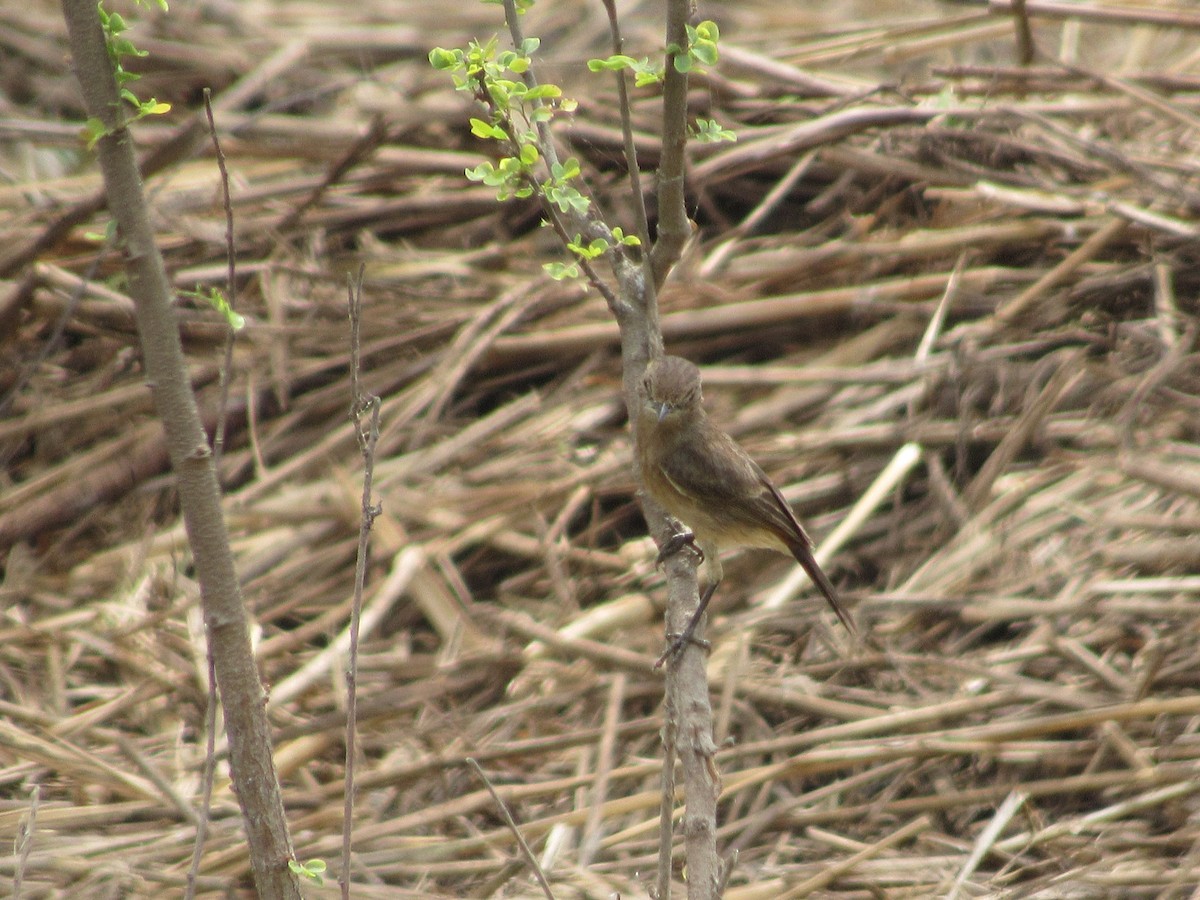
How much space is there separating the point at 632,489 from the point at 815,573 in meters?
1.30

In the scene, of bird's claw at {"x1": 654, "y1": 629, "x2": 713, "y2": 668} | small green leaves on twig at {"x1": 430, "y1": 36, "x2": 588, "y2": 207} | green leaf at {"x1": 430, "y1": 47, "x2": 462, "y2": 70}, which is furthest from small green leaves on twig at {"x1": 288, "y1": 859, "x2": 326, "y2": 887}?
green leaf at {"x1": 430, "y1": 47, "x2": 462, "y2": 70}

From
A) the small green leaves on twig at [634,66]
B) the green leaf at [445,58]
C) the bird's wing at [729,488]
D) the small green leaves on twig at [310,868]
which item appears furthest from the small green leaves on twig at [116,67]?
the bird's wing at [729,488]

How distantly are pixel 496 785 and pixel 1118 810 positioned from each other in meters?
1.98

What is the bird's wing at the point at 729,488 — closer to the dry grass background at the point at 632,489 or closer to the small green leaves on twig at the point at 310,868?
the dry grass background at the point at 632,489

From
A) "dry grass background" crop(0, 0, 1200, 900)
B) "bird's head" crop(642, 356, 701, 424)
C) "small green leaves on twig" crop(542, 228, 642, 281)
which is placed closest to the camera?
"small green leaves on twig" crop(542, 228, 642, 281)

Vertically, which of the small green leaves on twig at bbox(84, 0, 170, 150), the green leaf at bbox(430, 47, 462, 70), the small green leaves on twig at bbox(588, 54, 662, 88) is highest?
the green leaf at bbox(430, 47, 462, 70)

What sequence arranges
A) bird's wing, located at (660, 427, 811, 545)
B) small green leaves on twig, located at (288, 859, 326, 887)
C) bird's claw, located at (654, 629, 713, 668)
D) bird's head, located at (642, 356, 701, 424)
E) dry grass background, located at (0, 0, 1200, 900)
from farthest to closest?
bird's wing, located at (660, 427, 811, 545)
dry grass background, located at (0, 0, 1200, 900)
bird's head, located at (642, 356, 701, 424)
bird's claw, located at (654, 629, 713, 668)
small green leaves on twig, located at (288, 859, 326, 887)

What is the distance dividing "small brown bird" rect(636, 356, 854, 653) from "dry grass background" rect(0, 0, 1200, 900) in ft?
1.85

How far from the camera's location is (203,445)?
2.69 m

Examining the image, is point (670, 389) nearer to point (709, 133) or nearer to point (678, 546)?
point (678, 546)

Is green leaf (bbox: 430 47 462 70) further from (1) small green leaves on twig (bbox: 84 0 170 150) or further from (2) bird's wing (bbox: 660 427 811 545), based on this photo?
(2) bird's wing (bbox: 660 427 811 545)

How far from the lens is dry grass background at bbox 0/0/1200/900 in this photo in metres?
4.41

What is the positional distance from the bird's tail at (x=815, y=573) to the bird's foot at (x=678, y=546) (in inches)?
12.7

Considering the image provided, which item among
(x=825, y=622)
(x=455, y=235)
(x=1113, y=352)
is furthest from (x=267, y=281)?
(x=1113, y=352)
